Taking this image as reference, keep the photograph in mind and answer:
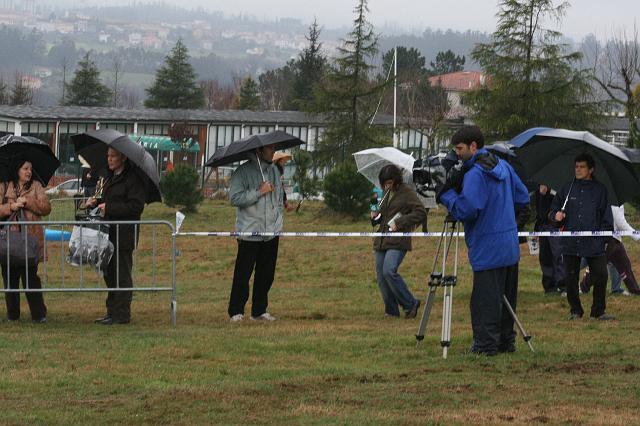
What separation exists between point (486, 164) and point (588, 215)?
3266 mm

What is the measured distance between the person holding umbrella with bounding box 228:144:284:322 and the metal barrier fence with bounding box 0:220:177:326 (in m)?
0.76

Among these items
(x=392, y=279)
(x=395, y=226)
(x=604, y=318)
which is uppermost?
(x=395, y=226)

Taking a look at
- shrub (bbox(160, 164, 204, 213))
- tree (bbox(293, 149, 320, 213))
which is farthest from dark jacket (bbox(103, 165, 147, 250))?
tree (bbox(293, 149, 320, 213))

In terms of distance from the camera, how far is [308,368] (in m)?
10.4

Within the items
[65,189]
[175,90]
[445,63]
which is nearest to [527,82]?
[65,189]

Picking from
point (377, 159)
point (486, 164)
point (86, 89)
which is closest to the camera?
point (486, 164)

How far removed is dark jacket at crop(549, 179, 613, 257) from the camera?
1324 centimetres

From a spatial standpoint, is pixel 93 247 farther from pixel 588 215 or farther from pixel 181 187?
pixel 181 187

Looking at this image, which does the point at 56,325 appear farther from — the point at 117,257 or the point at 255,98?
the point at 255,98

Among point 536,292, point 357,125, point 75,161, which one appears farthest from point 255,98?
point 536,292

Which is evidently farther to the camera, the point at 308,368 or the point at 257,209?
the point at 257,209

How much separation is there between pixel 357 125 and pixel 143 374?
36669 mm

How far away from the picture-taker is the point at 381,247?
1428cm

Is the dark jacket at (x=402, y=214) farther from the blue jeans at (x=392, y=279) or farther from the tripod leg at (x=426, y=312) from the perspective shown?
the tripod leg at (x=426, y=312)
